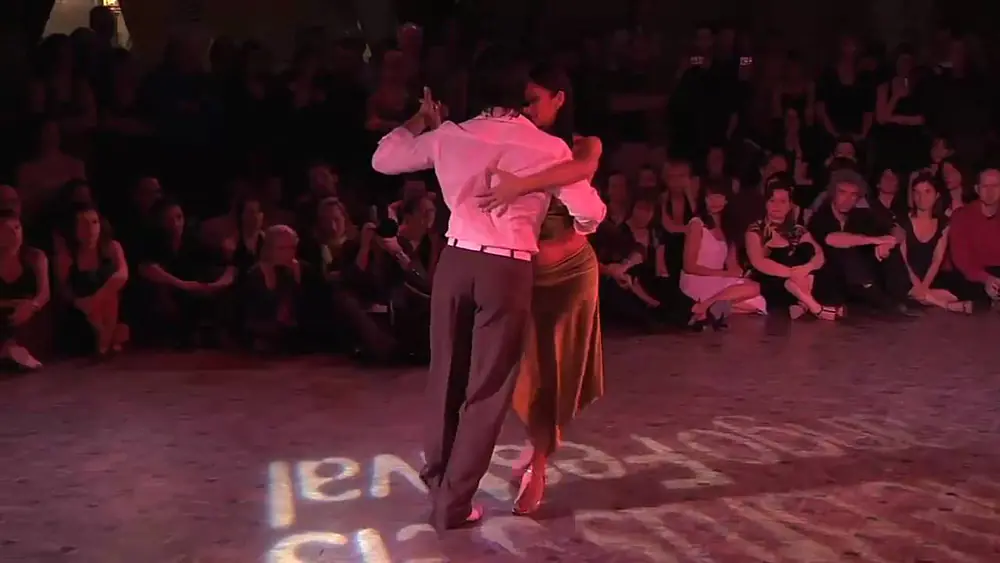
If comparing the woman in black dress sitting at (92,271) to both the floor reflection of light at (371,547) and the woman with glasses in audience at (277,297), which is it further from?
the floor reflection of light at (371,547)

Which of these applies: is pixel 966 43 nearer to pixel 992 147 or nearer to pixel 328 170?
pixel 992 147

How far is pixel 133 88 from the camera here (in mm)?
5898

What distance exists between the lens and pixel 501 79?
2.76m

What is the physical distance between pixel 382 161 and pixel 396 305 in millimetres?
2274

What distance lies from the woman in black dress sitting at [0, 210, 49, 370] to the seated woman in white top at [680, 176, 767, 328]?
325 centimetres

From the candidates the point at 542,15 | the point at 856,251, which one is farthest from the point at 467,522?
the point at 542,15

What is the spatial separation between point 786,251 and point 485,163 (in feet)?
12.7

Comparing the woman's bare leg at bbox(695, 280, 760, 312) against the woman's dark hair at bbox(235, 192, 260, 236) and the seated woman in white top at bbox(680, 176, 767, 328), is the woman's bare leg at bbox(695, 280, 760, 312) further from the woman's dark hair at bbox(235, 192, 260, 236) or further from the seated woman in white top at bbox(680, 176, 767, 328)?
the woman's dark hair at bbox(235, 192, 260, 236)

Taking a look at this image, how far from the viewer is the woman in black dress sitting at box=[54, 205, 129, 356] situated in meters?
5.15

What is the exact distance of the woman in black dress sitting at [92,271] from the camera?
5.15 metres

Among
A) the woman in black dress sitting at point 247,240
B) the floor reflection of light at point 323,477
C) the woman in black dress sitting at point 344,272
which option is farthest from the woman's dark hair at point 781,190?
the floor reflection of light at point 323,477

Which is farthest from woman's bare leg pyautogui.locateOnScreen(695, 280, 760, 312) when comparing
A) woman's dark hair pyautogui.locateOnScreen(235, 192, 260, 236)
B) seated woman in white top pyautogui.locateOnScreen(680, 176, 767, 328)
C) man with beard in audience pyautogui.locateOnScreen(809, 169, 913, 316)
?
woman's dark hair pyautogui.locateOnScreen(235, 192, 260, 236)

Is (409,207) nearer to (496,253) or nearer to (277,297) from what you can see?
(277,297)

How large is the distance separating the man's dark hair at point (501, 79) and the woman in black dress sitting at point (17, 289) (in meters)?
2.97
